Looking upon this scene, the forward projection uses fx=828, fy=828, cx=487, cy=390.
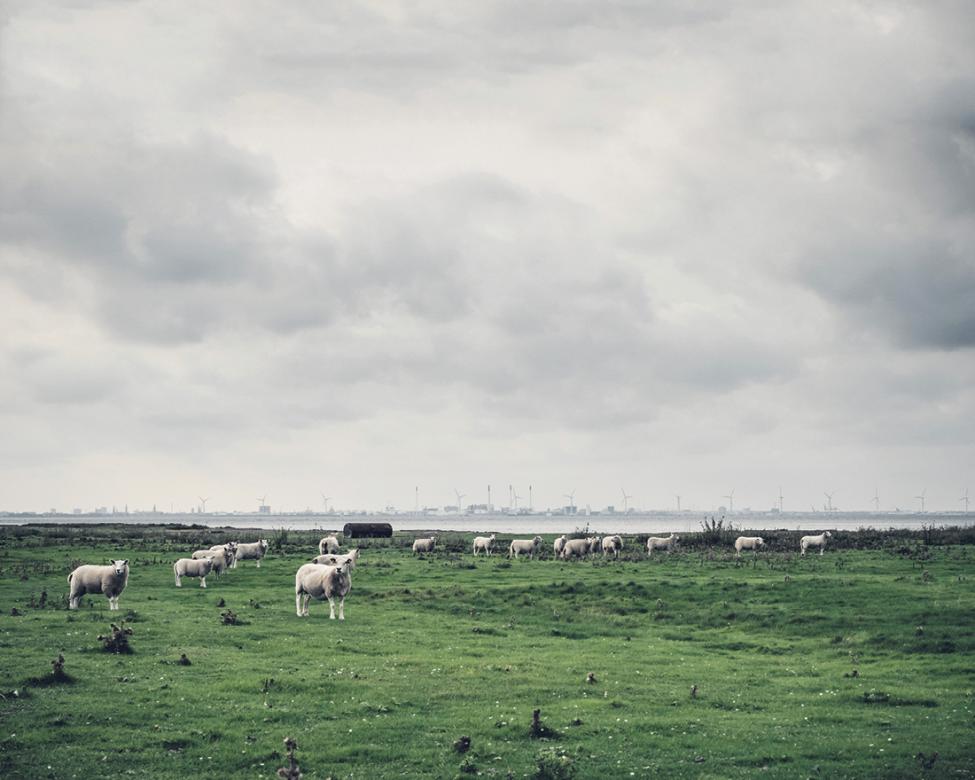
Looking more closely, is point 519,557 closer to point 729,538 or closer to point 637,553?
point 637,553

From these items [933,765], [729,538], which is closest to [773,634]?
[933,765]

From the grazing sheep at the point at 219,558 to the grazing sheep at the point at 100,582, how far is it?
11991mm

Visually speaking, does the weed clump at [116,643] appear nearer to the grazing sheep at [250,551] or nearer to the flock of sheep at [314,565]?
the flock of sheep at [314,565]

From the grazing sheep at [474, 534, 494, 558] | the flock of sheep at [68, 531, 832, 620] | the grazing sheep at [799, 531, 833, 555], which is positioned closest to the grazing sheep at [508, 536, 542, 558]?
the flock of sheep at [68, 531, 832, 620]

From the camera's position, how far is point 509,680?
2394 centimetres

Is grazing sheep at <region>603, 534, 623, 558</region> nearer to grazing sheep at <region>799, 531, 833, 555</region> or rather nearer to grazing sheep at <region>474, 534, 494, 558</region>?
grazing sheep at <region>474, 534, 494, 558</region>

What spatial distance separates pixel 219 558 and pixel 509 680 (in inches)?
1159

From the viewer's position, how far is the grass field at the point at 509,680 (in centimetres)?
1720

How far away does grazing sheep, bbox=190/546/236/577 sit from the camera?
158ft

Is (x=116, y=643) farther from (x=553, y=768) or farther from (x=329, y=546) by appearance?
(x=329, y=546)

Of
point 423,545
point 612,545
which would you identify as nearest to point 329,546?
point 423,545

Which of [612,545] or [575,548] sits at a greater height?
[612,545]

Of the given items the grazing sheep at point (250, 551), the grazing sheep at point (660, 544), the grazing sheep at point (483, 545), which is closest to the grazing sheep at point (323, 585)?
the grazing sheep at point (250, 551)

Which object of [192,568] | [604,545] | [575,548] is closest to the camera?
[192,568]
